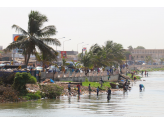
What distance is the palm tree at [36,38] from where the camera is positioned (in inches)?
1353

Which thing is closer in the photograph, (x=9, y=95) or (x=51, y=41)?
(x=9, y=95)

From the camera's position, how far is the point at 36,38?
114 feet

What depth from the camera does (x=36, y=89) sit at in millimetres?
29734

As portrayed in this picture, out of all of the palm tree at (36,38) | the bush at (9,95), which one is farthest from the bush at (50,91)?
the palm tree at (36,38)

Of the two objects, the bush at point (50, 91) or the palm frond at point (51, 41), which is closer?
the bush at point (50, 91)

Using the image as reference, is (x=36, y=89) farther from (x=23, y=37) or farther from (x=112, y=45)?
(x=112, y=45)

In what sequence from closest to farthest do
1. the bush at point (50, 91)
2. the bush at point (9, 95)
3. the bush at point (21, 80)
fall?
the bush at point (9, 95), the bush at point (21, 80), the bush at point (50, 91)

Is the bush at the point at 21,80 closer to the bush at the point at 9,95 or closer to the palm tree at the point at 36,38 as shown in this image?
the bush at the point at 9,95

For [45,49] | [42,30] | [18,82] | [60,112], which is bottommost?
[60,112]

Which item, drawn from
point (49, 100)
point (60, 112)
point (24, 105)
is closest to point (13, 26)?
point (49, 100)

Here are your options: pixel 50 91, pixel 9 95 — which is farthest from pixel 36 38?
pixel 9 95

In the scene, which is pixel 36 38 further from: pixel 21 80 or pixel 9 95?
pixel 9 95

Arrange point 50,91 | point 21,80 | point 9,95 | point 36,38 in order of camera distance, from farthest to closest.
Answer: point 36,38 → point 50,91 → point 21,80 → point 9,95

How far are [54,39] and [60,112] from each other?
15.8 metres
